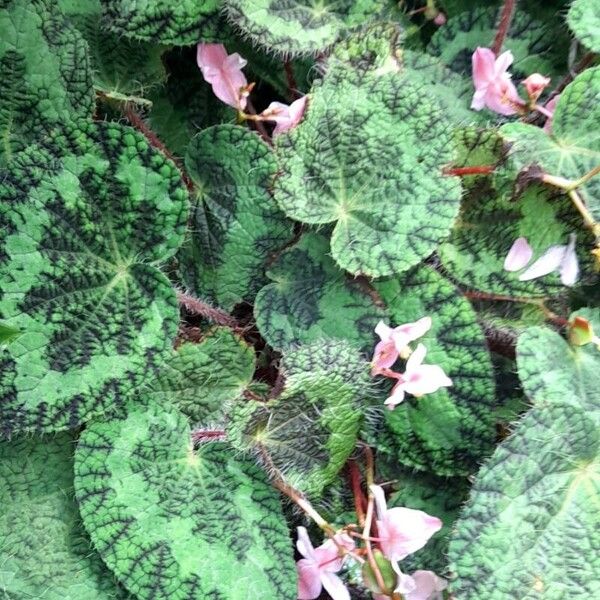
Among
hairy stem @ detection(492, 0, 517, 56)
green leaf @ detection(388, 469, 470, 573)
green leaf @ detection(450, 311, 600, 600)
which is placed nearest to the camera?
green leaf @ detection(450, 311, 600, 600)

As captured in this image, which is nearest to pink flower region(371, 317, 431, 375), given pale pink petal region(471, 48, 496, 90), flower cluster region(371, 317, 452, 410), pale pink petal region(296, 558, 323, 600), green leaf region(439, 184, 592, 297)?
flower cluster region(371, 317, 452, 410)

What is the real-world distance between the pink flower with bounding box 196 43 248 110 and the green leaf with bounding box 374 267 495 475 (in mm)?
310

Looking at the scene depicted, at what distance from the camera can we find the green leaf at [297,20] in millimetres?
941

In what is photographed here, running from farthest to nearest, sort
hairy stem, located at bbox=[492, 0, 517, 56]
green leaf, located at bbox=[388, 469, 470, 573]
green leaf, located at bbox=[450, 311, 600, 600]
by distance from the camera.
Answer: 1. hairy stem, located at bbox=[492, 0, 517, 56]
2. green leaf, located at bbox=[388, 469, 470, 573]
3. green leaf, located at bbox=[450, 311, 600, 600]

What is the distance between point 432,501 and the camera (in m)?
0.95

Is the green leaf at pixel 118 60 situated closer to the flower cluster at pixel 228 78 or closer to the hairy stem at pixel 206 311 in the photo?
the flower cluster at pixel 228 78

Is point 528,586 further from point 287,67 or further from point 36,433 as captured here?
point 287,67

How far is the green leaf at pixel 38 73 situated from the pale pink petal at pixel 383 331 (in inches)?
15.6

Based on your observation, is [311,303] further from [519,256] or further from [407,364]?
[519,256]

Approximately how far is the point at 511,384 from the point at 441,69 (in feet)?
1.33

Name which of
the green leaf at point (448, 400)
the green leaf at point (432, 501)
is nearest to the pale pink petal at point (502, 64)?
the green leaf at point (448, 400)

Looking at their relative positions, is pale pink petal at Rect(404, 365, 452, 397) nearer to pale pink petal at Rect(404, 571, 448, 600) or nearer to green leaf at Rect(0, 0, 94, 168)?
pale pink petal at Rect(404, 571, 448, 600)

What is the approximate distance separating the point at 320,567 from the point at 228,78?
1.86ft

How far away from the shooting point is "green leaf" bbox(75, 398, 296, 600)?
2.75ft
